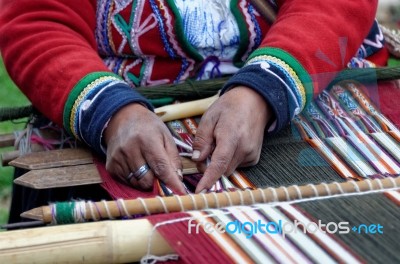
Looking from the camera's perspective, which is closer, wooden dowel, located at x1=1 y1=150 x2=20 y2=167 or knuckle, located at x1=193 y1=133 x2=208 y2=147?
knuckle, located at x1=193 y1=133 x2=208 y2=147

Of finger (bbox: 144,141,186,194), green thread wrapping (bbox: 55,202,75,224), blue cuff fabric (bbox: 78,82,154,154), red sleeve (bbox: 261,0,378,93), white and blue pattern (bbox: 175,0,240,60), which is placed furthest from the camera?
white and blue pattern (bbox: 175,0,240,60)

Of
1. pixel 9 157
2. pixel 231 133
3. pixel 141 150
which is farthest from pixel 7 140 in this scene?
pixel 231 133

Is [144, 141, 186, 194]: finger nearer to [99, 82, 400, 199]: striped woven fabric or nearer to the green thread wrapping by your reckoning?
[99, 82, 400, 199]: striped woven fabric

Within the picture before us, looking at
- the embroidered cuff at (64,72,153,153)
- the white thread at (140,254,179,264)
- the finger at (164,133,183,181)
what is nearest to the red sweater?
the embroidered cuff at (64,72,153,153)

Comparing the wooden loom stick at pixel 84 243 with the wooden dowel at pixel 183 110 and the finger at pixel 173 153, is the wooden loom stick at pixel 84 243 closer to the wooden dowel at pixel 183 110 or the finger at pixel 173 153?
the finger at pixel 173 153

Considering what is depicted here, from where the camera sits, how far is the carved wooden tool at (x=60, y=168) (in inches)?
53.9

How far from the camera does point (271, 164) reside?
139cm

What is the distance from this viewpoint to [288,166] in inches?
54.2

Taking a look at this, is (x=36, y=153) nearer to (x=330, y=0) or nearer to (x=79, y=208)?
(x=79, y=208)

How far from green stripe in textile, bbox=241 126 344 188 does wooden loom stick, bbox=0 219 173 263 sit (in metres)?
0.35

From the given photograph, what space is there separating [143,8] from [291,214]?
0.72 m

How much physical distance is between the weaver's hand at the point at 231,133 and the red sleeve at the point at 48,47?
271mm

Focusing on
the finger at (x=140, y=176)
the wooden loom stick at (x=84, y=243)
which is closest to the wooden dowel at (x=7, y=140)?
A: the finger at (x=140, y=176)

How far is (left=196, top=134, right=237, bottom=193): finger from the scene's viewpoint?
1.29 metres
